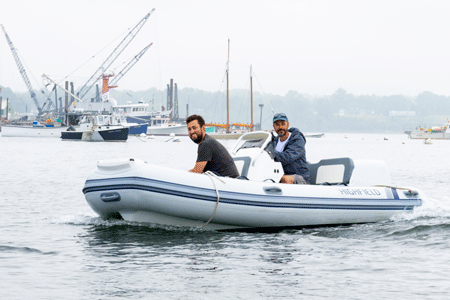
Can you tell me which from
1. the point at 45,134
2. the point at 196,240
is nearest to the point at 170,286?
the point at 196,240

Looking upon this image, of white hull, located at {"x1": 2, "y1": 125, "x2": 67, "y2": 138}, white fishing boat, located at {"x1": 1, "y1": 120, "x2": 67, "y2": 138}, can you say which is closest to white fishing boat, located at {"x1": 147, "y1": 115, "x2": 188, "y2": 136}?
white fishing boat, located at {"x1": 1, "y1": 120, "x2": 67, "y2": 138}

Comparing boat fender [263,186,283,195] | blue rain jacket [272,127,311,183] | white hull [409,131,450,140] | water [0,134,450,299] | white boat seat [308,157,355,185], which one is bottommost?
white hull [409,131,450,140]

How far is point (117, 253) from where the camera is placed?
7875 millimetres

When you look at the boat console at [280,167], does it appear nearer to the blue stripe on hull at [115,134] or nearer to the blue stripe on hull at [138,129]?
the blue stripe on hull at [115,134]

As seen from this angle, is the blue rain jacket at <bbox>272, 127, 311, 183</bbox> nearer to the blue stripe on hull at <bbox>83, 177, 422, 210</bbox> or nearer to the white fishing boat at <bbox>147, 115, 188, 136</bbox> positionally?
the blue stripe on hull at <bbox>83, 177, 422, 210</bbox>

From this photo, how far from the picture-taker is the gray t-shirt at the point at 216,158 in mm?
8664

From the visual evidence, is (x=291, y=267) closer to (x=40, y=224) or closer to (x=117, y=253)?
(x=117, y=253)

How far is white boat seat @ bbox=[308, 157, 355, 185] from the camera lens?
10.4 metres

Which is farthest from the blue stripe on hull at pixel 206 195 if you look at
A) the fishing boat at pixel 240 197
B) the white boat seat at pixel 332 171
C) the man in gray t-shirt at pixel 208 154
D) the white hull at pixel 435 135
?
the white hull at pixel 435 135

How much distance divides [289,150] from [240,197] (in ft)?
3.94

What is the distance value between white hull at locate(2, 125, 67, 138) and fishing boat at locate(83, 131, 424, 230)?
237ft

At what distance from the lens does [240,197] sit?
880 centimetres

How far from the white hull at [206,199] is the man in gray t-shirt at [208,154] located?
0.76 ft

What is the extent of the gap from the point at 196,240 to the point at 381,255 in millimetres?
2558
